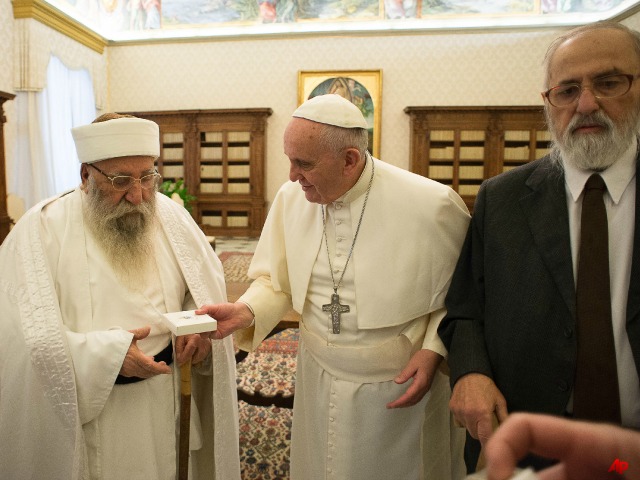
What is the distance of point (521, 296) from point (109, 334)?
1413 millimetres

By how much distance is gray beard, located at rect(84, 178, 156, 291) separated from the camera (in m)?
2.01

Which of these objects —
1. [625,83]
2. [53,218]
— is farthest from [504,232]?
[53,218]

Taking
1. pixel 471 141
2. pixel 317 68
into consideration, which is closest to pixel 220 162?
pixel 317 68

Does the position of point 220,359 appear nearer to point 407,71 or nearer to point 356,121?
point 356,121

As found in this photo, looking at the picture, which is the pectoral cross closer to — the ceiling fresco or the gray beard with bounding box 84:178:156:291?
the gray beard with bounding box 84:178:156:291

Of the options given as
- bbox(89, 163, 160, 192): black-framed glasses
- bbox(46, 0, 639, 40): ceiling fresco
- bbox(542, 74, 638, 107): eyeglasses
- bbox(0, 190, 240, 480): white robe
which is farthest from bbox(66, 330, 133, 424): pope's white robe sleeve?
bbox(46, 0, 639, 40): ceiling fresco

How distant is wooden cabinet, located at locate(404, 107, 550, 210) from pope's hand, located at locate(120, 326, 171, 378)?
9.40 m

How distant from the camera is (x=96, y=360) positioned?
1777mm

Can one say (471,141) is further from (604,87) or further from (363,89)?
(604,87)

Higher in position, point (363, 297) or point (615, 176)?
point (615, 176)

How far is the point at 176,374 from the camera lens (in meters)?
2.10

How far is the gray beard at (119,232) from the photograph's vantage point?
201 centimetres

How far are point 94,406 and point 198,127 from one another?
1008 cm

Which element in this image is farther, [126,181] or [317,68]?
[317,68]
